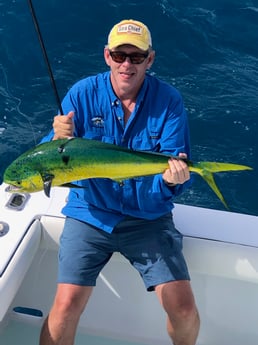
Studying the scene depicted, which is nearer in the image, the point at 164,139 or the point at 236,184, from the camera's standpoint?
the point at 164,139

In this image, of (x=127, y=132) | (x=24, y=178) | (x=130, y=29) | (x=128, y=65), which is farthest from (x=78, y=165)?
(x=130, y=29)

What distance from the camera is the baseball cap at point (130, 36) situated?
9.05ft

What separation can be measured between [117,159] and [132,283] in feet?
3.62

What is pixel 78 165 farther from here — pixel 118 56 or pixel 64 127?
pixel 118 56

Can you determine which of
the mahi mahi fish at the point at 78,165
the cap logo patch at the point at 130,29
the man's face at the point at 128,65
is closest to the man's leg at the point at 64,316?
the mahi mahi fish at the point at 78,165

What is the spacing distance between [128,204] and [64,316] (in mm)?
675

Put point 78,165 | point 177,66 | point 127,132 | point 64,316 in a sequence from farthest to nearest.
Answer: point 177,66
point 127,132
point 64,316
point 78,165

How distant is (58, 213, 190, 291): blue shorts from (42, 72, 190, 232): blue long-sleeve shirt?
0.06 m

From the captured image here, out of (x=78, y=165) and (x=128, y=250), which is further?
(x=128, y=250)

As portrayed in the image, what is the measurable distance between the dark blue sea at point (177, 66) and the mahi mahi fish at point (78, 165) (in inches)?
102

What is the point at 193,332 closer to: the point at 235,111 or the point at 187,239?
the point at 187,239

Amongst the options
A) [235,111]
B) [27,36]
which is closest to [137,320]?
[235,111]

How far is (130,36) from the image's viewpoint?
2.76 m

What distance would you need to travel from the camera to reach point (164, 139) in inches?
114
